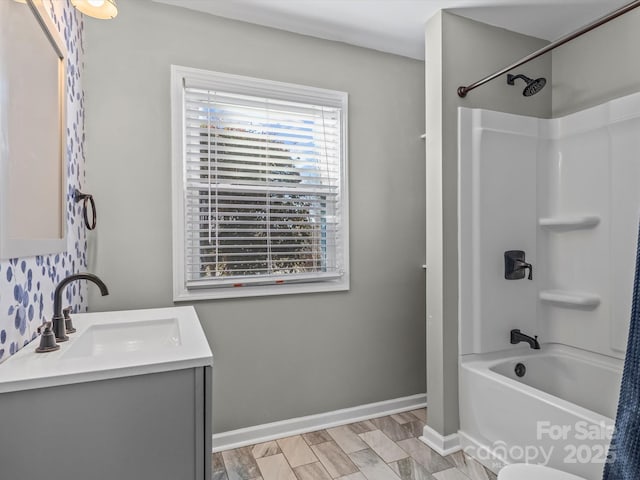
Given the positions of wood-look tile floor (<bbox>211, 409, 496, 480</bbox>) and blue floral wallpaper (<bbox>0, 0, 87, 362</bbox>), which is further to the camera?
wood-look tile floor (<bbox>211, 409, 496, 480</bbox>)

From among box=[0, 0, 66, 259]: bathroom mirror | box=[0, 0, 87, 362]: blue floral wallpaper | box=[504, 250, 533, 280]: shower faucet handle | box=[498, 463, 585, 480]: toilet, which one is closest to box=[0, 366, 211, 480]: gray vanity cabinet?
box=[0, 0, 87, 362]: blue floral wallpaper

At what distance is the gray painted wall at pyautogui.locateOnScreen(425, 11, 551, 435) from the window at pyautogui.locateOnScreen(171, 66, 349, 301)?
1.84 feet

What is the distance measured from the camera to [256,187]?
2354mm

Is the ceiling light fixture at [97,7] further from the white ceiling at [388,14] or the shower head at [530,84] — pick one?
the shower head at [530,84]

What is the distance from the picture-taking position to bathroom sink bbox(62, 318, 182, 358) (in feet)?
4.98

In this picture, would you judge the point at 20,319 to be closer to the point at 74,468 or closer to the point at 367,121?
the point at 74,468

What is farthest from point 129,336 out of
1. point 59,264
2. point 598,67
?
point 598,67

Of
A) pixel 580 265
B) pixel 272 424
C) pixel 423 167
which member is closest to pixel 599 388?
pixel 580 265

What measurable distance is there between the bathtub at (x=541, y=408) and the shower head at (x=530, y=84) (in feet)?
5.02

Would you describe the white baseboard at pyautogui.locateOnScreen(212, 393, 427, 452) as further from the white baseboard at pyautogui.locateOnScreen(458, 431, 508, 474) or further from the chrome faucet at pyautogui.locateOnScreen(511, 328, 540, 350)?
the chrome faucet at pyautogui.locateOnScreen(511, 328, 540, 350)

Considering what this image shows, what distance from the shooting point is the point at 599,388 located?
2.21 meters

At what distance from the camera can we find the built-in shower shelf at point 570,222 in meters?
2.31

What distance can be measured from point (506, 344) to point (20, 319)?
2.35 metres

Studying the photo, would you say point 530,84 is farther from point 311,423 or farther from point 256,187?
point 311,423
